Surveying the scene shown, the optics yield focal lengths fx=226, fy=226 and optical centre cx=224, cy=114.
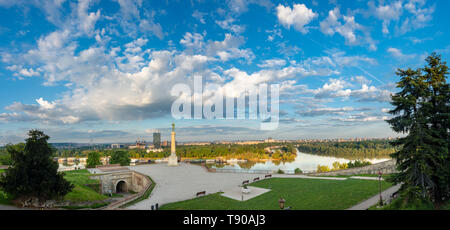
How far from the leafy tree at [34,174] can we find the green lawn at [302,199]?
303 inches

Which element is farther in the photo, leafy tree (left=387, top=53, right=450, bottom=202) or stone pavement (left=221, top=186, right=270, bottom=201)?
stone pavement (left=221, top=186, right=270, bottom=201)

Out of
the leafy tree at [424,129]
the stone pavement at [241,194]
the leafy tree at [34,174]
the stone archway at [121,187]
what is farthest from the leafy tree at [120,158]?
the leafy tree at [424,129]

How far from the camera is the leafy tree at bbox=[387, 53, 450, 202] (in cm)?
1149

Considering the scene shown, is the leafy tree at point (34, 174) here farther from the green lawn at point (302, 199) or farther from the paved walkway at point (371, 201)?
the paved walkway at point (371, 201)

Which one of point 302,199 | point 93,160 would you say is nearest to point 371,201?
point 302,199

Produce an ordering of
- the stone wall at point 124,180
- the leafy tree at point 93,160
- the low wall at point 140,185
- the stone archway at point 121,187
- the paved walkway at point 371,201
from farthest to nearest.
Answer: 1. the leafy tree at point 93,160
2. the stone archway at point 121,187
3. the stone wall at point 124,180
4. the low wall at point 140,185
5. the paved walkway at point 371,201

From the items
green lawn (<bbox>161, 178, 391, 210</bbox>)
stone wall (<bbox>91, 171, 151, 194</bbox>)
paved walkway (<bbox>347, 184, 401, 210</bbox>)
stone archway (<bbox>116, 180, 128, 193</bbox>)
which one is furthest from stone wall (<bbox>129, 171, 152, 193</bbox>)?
paved walkway (<bbox>347, 184, 401, 210</bbox>)

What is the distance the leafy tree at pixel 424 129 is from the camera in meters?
11.5

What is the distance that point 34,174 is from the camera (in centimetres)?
1525

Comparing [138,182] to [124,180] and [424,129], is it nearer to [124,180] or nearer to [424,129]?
[124,180]

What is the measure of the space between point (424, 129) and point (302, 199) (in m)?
8.61

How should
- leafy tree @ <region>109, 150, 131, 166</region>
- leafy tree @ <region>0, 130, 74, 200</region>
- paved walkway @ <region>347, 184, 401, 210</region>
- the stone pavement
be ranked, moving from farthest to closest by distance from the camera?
leafy tree @ <region>109, 150, 131, 166</region>, the stone pavement, leafy tree @ <region>0, 130, 74, 200</region>, paved walkway @ <region>347, 184, 401, 210</region>

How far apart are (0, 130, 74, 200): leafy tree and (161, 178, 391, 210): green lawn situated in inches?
303

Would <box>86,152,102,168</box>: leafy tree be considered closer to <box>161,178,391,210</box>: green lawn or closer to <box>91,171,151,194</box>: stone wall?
<box>91,171,151,194</box>: stone wall
